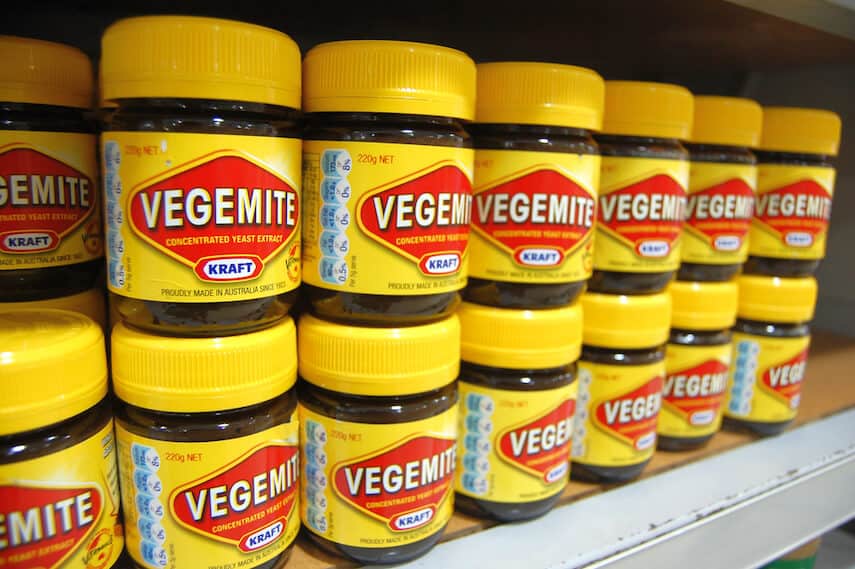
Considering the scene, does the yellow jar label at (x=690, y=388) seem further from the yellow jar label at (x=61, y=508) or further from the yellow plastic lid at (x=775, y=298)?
the yellow jar label at (x=61, y=508)

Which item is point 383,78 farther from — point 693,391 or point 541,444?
point 693,391

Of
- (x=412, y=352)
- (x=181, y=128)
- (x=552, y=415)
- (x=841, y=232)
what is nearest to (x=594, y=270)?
(x=552, y=415)

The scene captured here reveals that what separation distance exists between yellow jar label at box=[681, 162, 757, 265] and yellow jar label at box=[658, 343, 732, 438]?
0.45ft

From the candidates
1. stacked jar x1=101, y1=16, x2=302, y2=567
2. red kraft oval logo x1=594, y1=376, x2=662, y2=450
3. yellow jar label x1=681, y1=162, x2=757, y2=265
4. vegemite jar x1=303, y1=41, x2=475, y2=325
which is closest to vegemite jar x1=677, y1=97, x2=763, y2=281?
yellow jar label x1=681, y1=162, x2=757, y2=265

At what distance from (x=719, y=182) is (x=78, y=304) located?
827mm

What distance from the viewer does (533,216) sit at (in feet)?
2.32

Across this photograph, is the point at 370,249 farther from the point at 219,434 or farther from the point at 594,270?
the point at 594,270

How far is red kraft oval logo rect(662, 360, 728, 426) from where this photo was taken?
0.96 metres

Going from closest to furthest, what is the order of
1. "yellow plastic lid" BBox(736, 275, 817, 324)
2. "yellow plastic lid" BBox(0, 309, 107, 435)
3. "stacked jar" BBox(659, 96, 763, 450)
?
1. "yellow plastic lid" BBox(0, 309, 107, 435)
2. "stacked jar" BBox(659, 96, 763, 450)
3. "yellow plastic lid" BBox(736, 275, 817, 324)

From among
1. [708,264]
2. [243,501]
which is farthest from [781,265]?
[243,501]

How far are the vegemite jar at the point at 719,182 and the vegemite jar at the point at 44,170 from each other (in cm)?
77

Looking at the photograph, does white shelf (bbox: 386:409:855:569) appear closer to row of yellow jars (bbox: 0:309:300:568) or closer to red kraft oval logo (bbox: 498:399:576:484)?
red kraft oval logo (bbox: 498:399:576:484)

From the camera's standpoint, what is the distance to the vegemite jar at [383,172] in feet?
1.95

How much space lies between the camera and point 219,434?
581 mm
